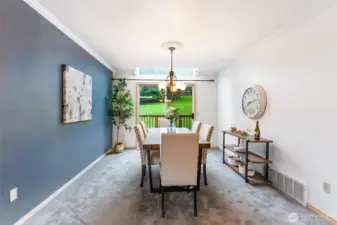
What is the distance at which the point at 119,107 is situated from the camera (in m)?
5.81

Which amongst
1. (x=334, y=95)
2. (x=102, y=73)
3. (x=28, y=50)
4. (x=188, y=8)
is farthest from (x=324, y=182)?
(x=102, y=73)

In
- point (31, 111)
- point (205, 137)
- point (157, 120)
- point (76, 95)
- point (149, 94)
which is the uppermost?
point (149, 94)

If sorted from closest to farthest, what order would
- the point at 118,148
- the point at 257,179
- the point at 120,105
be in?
the point at 257,179 → the point at 118,148 → the point at 120,105

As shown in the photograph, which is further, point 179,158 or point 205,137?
point 205,137

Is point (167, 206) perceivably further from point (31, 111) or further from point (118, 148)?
point (118, 148)

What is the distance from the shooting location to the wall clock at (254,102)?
346cm

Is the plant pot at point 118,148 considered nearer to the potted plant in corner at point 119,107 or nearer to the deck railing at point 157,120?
the potted plant in corner at point 119,107

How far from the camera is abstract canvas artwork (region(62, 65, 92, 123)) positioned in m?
2.99

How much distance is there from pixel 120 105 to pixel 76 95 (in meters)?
2.43

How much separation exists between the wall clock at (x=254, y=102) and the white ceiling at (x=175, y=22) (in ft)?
2.91

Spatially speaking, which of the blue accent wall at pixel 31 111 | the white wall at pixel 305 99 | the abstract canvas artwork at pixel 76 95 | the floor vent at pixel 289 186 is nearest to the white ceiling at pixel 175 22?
the white wall at pixel 305 99

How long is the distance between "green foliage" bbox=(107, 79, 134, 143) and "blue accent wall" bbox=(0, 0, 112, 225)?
2305 mm

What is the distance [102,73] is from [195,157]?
369cm

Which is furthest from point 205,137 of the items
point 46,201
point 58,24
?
point 58,24
